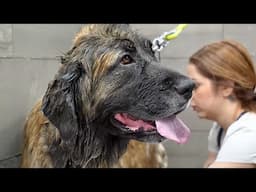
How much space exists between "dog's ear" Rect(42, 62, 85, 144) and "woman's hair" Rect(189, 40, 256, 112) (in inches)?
27.3

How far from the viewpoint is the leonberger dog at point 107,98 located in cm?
185

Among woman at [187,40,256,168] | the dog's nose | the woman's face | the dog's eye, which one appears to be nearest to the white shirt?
woman at [187,40,256,168]

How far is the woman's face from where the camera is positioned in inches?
90.2

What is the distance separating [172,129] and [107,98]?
291 mm

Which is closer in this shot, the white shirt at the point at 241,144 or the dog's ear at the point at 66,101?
the dog's ear at the point at 66,101

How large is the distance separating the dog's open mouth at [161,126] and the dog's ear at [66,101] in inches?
6.9

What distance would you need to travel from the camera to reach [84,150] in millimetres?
1952

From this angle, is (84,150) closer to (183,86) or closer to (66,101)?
(66,101)

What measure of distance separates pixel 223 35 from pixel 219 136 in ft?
4.10

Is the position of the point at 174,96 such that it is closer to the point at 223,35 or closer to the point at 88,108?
the point at 88,108

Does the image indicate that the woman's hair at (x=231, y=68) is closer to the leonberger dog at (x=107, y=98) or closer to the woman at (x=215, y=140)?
the woman at (x=215, y=140)

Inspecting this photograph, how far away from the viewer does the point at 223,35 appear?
3.65m

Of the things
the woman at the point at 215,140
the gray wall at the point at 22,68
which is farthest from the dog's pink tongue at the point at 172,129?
the woman at the point at 215,140

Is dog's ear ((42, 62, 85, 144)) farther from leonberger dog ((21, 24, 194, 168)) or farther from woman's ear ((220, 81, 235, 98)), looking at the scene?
woman's ear ((220, 81, 235, 98))
